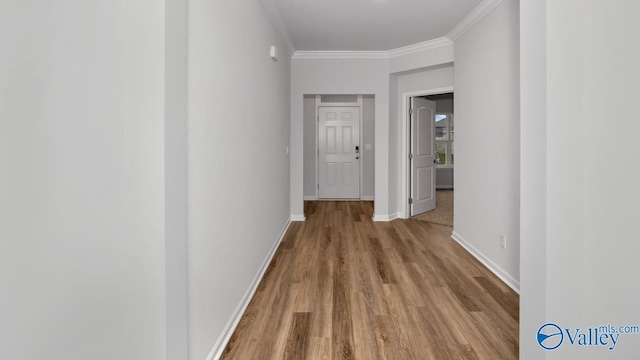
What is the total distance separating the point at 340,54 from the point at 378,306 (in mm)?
3742

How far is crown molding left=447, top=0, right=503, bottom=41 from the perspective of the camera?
3004mm

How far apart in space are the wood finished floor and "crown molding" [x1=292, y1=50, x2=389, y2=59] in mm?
2746

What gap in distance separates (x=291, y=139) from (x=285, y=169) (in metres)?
0.77

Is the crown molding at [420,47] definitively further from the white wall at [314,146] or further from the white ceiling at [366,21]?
the white wall at [314,146]

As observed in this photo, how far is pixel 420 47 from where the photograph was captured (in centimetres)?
443

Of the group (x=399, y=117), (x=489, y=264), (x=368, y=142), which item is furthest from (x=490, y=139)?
(x=368, y=142)

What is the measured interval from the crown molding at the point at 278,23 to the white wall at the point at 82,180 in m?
2.29

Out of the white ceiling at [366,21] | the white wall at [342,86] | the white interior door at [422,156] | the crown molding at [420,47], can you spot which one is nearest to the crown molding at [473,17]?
the white ceiling at [366,21]

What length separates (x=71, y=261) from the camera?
87cm

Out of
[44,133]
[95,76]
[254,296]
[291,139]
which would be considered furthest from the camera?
[291,139]
